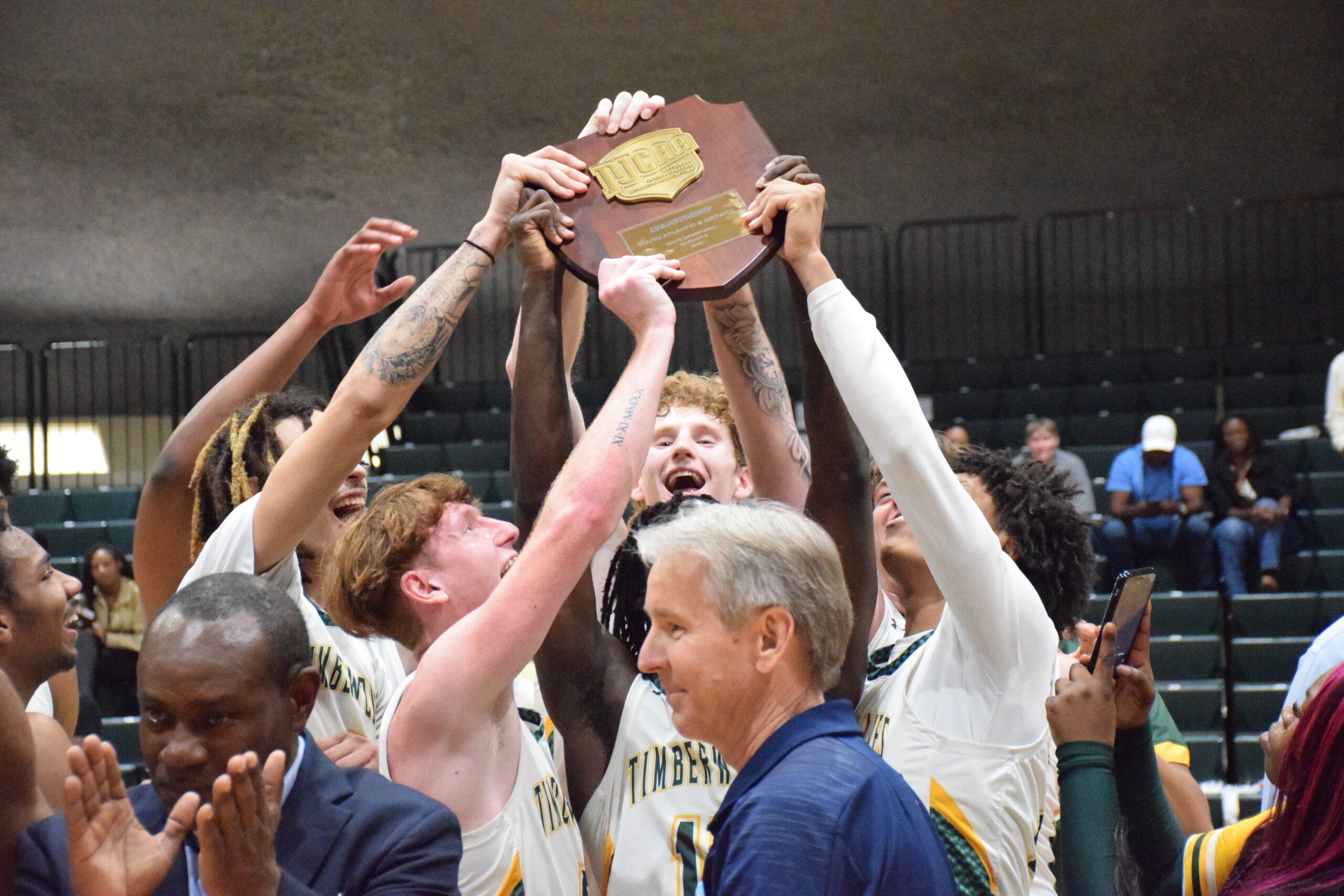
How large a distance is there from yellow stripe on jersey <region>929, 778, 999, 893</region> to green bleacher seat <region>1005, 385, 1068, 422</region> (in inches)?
310

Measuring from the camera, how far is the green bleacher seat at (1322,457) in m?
8.38

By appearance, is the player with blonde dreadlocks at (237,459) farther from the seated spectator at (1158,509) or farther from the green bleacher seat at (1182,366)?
the green bleacher seat at (1182,366)

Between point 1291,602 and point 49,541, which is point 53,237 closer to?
point 49,541

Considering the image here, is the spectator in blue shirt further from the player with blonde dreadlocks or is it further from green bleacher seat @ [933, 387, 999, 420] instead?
green bleacher seat @ [933, 387, 999, 420]

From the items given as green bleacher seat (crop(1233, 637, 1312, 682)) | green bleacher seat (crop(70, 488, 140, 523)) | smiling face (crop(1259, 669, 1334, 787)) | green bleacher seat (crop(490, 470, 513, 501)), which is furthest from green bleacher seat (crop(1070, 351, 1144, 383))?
smiling face (crop(1259, 669, 1334, 787))

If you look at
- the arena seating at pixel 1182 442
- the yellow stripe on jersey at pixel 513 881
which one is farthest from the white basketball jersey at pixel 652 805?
the arena seating at pixel 1182 442

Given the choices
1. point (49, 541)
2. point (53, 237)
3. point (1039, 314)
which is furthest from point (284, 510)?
point (53, 237)

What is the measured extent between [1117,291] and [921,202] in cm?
176

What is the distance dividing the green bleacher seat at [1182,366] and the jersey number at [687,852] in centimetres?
873

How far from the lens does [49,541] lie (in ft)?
28.5

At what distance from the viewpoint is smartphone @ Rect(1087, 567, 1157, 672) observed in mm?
1790

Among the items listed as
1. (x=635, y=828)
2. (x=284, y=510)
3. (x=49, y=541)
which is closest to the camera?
(x=635, y=828)

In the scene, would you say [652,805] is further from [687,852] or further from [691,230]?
[691,230]

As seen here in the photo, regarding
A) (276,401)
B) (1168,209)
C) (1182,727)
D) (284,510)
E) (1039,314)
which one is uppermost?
(1168,209)
